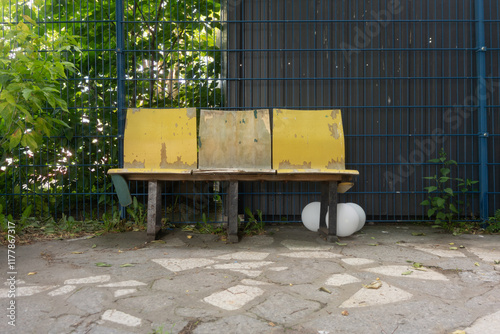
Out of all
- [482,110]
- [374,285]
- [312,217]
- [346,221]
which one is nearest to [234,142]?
[312,217]

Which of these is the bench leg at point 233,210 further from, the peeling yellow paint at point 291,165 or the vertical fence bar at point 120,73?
the vertical fence bar at point 120,73

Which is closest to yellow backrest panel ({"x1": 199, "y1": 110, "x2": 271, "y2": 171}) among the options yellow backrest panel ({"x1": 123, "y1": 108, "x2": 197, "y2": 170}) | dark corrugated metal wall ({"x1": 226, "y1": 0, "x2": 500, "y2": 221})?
yellow backrest panel ({"x1": 123, "y1": 108, "x2": 197, "y2": 170})

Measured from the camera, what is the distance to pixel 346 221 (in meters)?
3.79

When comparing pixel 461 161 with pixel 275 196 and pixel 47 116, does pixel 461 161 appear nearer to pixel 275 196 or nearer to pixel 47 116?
pixel 275 196

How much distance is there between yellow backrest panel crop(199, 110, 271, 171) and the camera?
3.97 m

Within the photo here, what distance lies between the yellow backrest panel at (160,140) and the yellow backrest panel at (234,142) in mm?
118

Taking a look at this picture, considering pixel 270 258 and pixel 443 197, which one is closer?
pixel 270 258

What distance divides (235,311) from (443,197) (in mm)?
3241

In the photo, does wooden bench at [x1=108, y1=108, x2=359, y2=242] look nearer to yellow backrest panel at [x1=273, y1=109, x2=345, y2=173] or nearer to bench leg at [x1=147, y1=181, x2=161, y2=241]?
yellow backrest panel at [x1=273, y1=109, x2=345, y2=173]

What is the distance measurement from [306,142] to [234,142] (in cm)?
71

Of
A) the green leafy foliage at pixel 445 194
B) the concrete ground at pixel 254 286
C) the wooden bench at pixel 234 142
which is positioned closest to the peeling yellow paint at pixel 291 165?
the wooden bench at pixel 234 142

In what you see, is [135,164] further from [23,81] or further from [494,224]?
[494,224]

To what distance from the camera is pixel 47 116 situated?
3994mm

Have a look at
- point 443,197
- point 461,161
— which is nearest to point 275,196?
point 443,197
